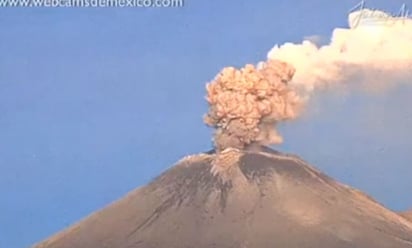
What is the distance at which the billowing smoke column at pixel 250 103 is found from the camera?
12.3ft

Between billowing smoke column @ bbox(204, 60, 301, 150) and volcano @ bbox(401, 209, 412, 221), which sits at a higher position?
billowing smoke column @ bbox(204, 60, 301, 150)

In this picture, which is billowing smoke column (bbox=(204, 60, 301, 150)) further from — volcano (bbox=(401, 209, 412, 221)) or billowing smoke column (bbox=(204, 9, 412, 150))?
volcano (bbox=(401, 209, 412, 221))

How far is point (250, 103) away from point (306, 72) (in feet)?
0.75

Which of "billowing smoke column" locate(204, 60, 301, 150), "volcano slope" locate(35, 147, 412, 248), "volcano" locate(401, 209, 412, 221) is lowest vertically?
"volcano" locate(401, 209, 412, 221)

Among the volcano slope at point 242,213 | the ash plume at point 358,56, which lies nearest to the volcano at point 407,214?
the volcano slope at point 242,213

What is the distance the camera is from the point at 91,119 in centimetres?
387

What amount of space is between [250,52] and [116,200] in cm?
63

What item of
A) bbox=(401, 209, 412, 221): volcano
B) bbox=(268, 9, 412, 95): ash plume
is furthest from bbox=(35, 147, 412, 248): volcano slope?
bbox=(268, 9, 412, 95): ash plume

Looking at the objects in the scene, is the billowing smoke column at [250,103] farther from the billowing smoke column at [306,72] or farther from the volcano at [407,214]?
the volcano at [407,214]

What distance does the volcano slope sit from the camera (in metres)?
3.72

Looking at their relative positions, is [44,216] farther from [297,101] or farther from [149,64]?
[297,101]

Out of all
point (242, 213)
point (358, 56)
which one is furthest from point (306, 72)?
point (242, 213)

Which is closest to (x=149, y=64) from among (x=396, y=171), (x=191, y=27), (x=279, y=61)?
(x=191, y=27)

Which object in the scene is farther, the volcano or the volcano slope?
the volcano
